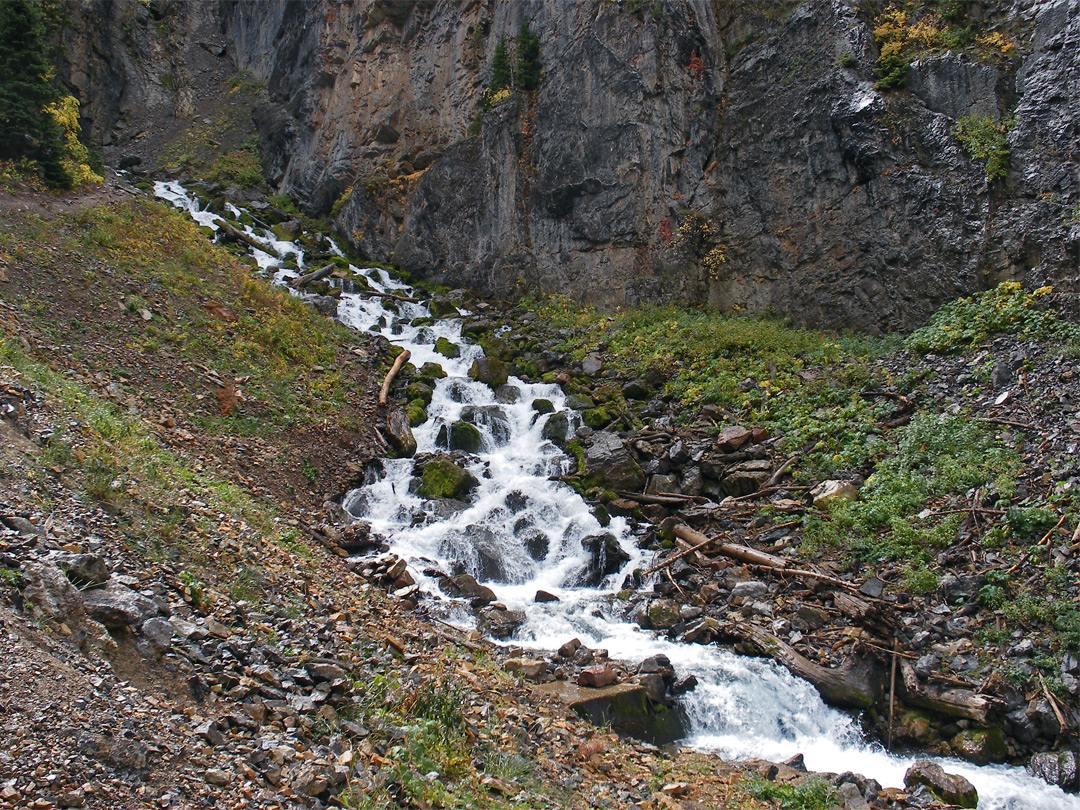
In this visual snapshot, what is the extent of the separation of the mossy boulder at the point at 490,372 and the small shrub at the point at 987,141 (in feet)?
43.0

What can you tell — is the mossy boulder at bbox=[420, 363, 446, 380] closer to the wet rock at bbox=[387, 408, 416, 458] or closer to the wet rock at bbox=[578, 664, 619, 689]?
the wet rock at bbox=[387, 408, 416, 458]

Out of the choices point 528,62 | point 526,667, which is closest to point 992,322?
point 526,667

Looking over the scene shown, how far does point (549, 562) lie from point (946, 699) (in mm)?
6453

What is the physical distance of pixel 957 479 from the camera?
388 inches

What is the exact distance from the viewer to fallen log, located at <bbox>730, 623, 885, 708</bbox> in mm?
7844

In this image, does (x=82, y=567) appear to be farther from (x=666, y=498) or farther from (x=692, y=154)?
(x=692, y=154)

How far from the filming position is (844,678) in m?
7.94

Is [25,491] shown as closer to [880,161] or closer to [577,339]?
[577,339]

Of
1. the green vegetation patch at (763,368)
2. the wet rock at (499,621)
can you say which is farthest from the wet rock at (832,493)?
the wet rock at (499,621)

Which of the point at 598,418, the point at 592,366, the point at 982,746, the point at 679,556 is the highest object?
the point at 592,366

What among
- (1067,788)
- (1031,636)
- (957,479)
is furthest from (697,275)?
(1067,788)

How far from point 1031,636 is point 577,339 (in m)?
13.7

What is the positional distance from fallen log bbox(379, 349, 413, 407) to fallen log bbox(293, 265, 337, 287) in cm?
570

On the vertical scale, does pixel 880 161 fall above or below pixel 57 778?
above
